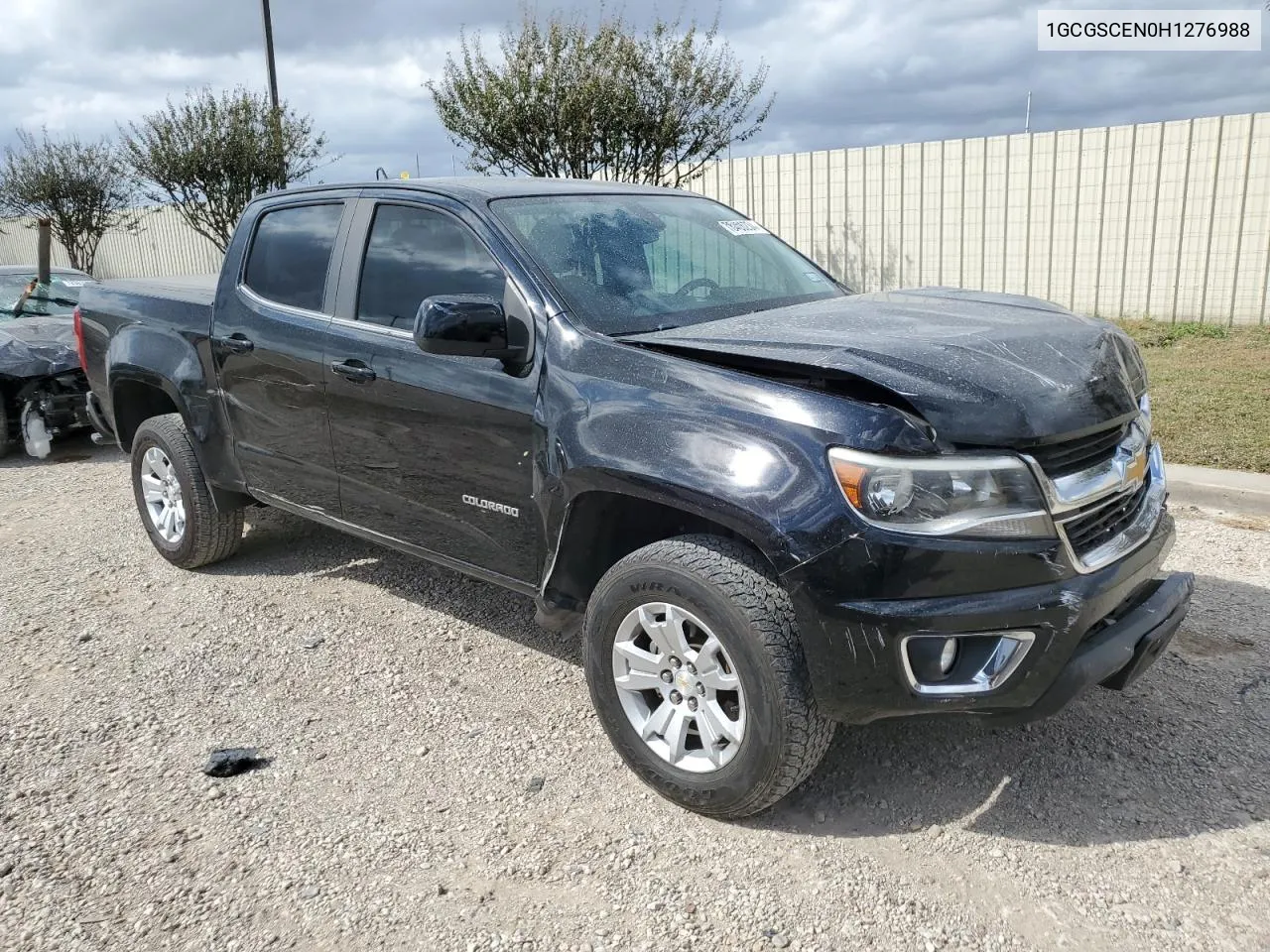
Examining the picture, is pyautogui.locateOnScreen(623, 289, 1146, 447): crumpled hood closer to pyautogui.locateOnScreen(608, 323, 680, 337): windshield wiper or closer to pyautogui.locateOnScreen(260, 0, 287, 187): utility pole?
pyautogui.locateOnScreen(608, 323, 680, 337): windshield wiper

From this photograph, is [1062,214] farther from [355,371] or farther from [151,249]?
[151,249]

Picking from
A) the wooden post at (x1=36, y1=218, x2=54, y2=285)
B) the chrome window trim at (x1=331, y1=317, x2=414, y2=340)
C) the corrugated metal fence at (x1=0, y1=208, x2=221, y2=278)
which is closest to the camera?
the chrome window trim at (x1=331, y1=317, x2=414, y2=340)

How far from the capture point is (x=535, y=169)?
12.1 m

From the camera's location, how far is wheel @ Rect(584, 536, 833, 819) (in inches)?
105

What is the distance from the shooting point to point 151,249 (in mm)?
24547

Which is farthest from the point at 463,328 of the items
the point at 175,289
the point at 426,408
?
the point at 175,289

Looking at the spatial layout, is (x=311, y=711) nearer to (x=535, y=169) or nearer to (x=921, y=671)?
(x=921, y=671)

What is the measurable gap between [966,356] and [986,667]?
2.77 feet

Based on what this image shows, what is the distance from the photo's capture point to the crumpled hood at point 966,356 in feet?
8.53

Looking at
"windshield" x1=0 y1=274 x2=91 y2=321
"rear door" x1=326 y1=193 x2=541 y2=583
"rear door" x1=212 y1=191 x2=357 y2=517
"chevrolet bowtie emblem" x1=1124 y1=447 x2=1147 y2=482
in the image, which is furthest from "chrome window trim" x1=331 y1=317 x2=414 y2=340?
"windshield" x1=0 y1=274 x2=91 y2=321

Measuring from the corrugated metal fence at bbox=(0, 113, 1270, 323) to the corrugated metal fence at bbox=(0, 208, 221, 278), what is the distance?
1420 cm

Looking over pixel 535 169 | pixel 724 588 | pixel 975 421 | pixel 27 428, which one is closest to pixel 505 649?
pixel 724 588

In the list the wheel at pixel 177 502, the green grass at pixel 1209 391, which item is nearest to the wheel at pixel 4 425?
the wheel at pixel 177 502

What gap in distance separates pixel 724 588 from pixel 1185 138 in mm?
11101
